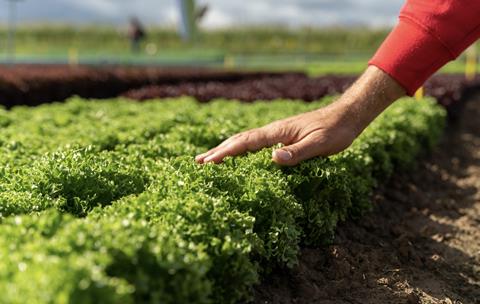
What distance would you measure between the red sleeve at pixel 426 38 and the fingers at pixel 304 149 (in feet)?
1.88

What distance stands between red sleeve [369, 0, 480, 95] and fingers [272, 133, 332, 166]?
22.5 inches

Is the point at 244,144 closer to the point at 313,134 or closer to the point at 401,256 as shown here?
the point at 313,134

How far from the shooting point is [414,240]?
5.75m

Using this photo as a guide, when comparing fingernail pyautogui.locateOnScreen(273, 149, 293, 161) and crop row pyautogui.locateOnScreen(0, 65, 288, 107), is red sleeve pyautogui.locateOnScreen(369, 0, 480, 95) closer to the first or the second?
fingernail pyautogui.locateOnScreen(273, 149, 293, 161)

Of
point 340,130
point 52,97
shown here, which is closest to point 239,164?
point 340,130

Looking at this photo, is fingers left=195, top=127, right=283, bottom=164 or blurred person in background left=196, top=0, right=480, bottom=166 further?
fingers left=195, top=127, right=283, bottom=164

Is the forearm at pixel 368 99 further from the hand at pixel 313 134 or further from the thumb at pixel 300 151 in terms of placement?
the thumb at pixel 300 151

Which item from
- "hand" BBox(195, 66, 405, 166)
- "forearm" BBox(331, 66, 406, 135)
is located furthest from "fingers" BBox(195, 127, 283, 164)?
"forearm" BBox(331, 66, 406, 135)

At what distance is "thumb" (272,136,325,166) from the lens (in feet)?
13.2

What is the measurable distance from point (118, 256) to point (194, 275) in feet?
1.12

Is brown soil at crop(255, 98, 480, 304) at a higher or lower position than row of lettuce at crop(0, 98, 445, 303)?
lower

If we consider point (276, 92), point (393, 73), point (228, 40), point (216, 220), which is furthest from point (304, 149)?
point (228, 40)

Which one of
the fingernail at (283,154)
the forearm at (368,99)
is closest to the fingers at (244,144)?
the fingernail at (283,154)

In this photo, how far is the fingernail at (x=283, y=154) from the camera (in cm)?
398
